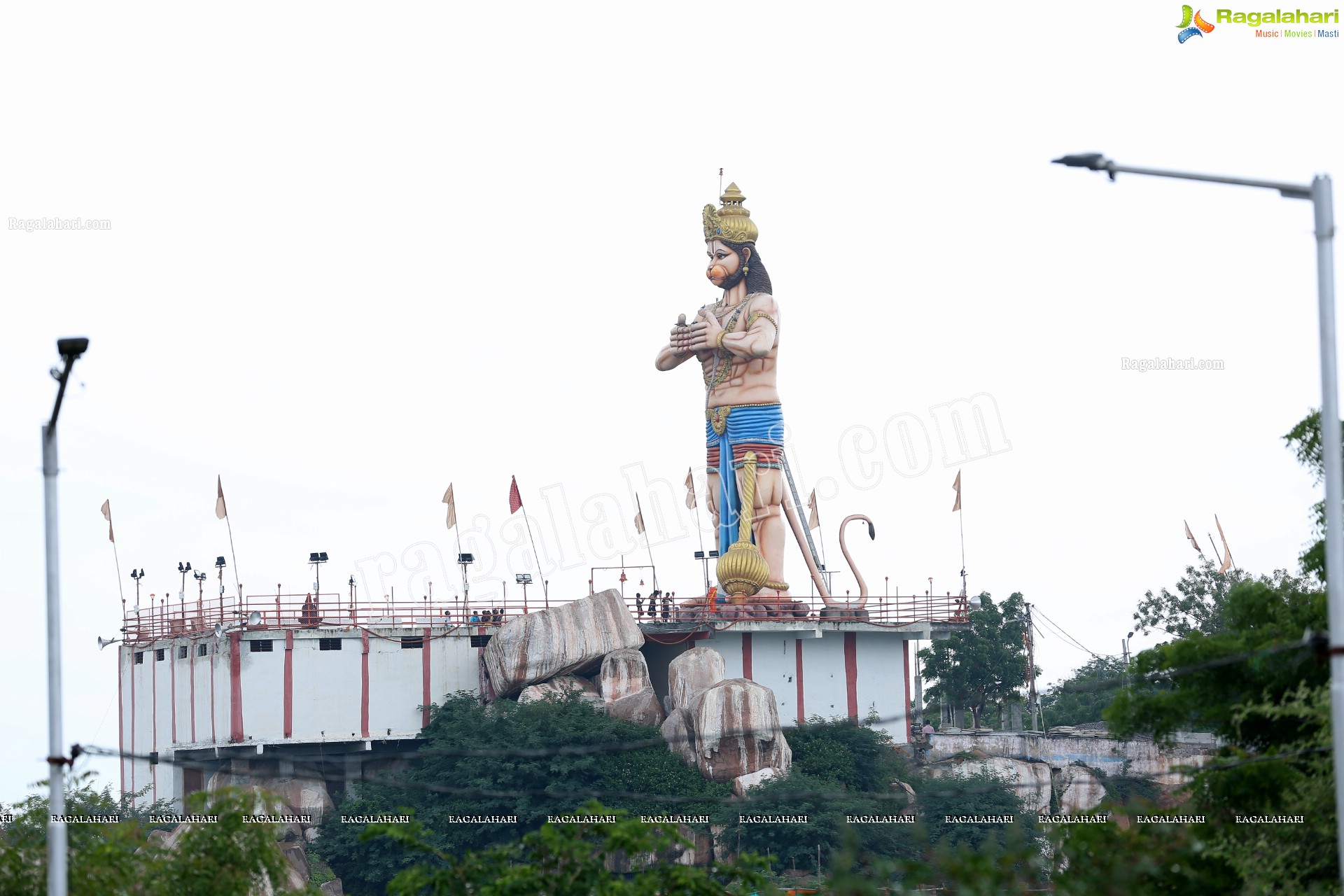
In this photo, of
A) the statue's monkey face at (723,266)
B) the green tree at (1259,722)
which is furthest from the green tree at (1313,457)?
the statue's monkey face at (723,266)

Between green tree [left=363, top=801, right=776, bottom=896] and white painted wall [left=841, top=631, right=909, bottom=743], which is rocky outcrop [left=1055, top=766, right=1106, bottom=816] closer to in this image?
white painted wall [left=841, top=631, right=909, bottom=743]

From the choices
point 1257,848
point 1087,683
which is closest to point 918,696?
point 1087,683

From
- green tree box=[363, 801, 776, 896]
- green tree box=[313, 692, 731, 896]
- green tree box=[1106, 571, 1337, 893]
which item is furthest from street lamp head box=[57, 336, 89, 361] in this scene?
green tree box=[313, 692, 731, 896]

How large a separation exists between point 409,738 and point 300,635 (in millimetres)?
4422

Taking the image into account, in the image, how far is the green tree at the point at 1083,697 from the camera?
79.1 metres

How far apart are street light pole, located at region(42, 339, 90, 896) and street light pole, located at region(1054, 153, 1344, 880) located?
Answer: 1130 centimetres

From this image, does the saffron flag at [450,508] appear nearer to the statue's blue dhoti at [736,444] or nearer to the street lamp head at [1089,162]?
the statue's blue dhoti at [736,444]

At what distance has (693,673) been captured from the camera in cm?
5456

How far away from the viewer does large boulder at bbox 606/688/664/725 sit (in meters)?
54.3

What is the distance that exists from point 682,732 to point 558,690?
13.0ft

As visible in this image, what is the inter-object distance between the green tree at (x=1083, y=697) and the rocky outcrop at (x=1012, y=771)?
15103 millimetres

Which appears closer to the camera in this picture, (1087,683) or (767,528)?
(767,528)

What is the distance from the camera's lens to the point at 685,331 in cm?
5859

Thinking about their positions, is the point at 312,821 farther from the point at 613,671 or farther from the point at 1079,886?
the point at 1079,886
